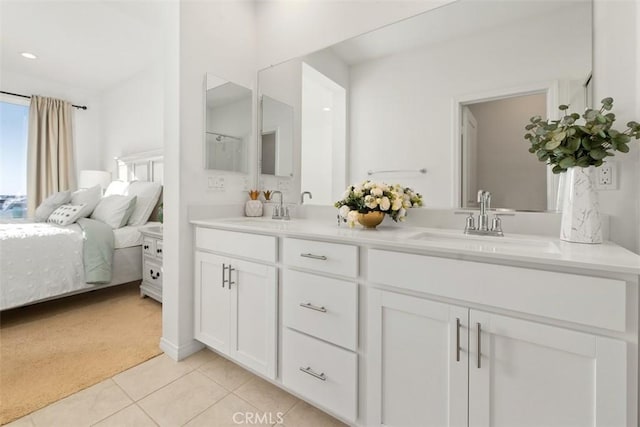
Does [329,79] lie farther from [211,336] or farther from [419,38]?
[211,336]

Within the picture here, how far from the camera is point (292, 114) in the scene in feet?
7.22

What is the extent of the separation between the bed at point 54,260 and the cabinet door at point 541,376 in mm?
2964

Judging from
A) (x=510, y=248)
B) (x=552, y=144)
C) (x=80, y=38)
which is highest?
(x=80, y=38)

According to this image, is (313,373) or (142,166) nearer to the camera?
(313,373)

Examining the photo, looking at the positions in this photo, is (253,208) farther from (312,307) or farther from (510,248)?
(510,248)

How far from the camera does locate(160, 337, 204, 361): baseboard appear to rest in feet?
6.14

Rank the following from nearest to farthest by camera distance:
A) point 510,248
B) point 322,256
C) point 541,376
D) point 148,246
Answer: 1. point 541,376
2. point 510,248
3. point 322,256
4. point 148,246

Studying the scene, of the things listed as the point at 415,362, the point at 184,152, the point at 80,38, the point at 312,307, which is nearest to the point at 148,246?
the point at 184,152

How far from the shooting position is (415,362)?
1073 millimetres

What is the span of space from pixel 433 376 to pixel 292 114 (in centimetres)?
187

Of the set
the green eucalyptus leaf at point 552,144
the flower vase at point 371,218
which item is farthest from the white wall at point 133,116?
the green eucalyptus leaf at point 552,144

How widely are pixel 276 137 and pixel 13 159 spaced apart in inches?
176

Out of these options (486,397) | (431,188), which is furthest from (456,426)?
(431,188)

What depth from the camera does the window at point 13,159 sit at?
13.4 feet
